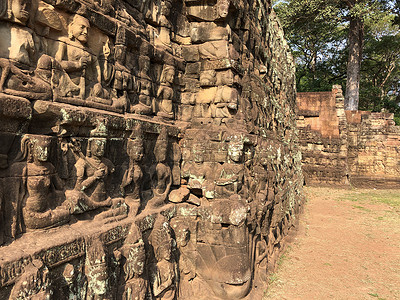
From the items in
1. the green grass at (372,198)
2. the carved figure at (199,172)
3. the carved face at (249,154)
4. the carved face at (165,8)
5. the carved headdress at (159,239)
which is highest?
the carved face at (165,8)

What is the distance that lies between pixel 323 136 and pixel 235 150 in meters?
17.6

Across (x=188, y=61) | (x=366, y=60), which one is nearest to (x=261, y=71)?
(x=188, y=61)

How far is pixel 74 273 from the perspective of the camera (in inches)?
115

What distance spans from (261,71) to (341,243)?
597 centimetres

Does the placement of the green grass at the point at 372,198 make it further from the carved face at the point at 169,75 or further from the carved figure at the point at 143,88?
the carved figure at the point at 143,88

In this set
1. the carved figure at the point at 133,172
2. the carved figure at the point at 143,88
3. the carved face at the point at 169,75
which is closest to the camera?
the carved figure at the point at 133,172

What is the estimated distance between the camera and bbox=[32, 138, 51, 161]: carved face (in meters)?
2.71

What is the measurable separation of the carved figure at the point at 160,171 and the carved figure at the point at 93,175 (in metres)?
1.12

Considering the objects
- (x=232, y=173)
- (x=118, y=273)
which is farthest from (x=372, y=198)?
(x=118, y=273)

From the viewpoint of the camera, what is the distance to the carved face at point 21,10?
2.63 m

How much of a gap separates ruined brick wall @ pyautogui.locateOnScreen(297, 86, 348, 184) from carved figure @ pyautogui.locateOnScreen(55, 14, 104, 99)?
62.4 feet

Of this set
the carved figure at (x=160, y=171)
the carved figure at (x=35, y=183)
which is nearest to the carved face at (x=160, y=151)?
the carved figure at (x=160, y=171)

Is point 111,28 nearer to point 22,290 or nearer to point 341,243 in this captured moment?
point 22,290

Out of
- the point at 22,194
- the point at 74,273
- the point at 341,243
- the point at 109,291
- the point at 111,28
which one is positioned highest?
the point at 111,28
